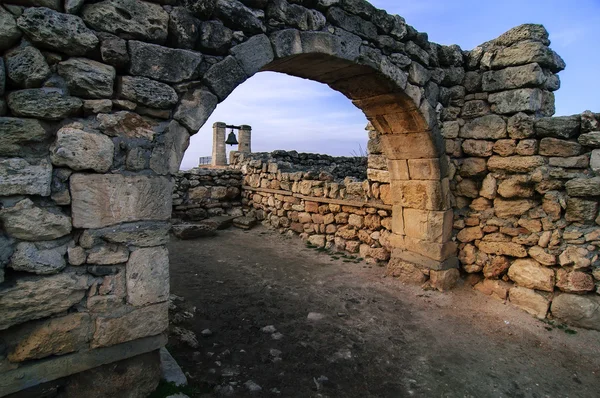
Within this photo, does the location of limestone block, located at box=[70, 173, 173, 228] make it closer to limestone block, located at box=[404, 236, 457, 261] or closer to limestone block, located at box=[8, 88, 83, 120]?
limestone block, located at box=[8, 88, 83, 120]

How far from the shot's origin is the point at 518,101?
165 inches

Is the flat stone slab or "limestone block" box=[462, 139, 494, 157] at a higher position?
"limestone block" box=[462, 139, 494, 157]

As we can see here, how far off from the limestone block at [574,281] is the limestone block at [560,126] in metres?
1.49

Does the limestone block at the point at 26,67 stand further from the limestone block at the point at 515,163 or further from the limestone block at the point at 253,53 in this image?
the limestone block at the point at 515,163

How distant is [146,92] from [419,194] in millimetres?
3586

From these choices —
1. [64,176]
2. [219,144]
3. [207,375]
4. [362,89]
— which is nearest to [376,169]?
[362,89]

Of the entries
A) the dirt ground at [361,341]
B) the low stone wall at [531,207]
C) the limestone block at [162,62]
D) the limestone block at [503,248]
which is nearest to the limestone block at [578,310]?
the low stone wall at [531,207]

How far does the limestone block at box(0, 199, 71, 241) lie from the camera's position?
1.94 metres

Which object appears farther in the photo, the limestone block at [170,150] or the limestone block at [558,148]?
the limestone block at [558,148]

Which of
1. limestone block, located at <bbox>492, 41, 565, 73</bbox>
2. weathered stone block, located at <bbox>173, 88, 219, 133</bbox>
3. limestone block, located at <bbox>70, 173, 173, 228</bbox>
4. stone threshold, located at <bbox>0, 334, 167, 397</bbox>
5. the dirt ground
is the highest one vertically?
limestone block, located at <bbox>492, 41, 565, 73</bbox>

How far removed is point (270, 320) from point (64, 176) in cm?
242

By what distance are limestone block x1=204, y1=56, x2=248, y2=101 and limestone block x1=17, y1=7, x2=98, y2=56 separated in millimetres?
741

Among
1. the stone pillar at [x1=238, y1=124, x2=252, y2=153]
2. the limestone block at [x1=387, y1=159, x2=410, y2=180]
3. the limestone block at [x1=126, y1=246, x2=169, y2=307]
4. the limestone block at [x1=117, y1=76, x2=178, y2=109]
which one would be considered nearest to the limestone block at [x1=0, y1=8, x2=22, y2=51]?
the limestone block at [x1=117, y1=76, x2=178, y2=109]

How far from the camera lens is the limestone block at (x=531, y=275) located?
3.94m
